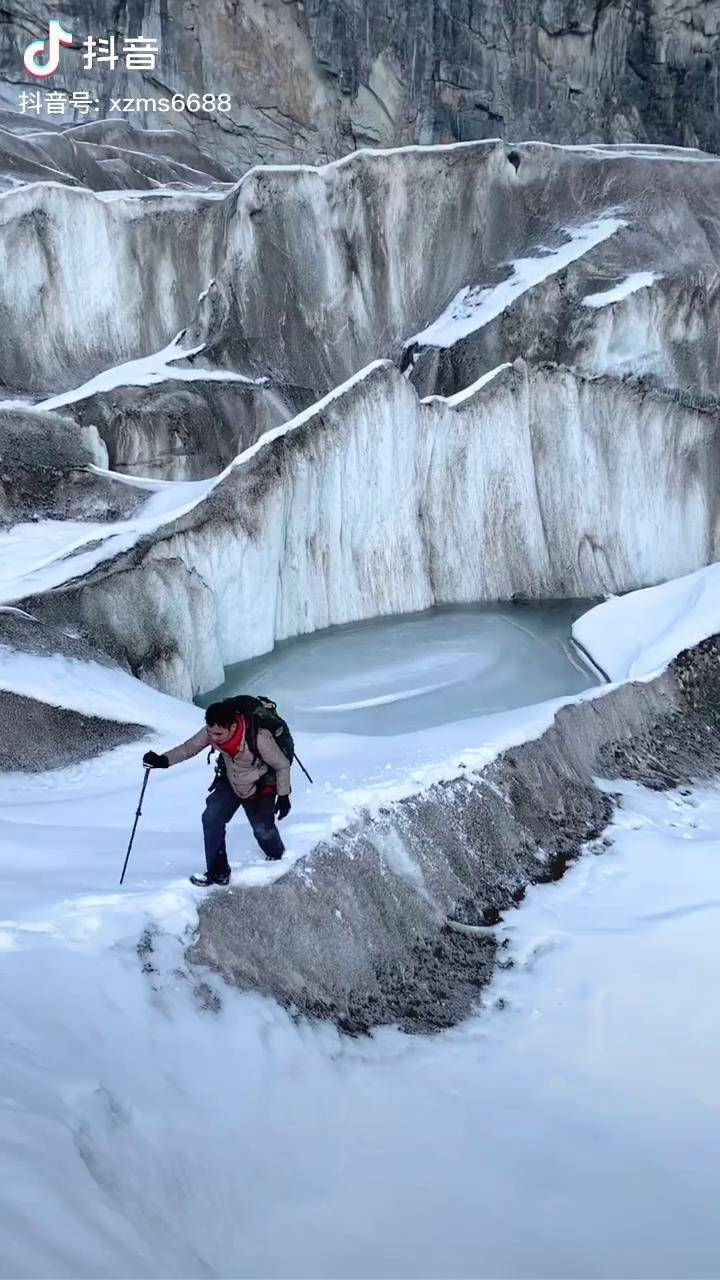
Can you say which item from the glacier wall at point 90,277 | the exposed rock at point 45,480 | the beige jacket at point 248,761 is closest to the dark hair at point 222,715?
the beige jacket at point 248,761

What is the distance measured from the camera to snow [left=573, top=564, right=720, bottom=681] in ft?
46.2

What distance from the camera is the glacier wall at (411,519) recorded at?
1417 centimetres

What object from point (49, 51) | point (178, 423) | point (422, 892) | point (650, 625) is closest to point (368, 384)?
point (178, 423)

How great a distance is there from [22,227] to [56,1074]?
22.9 metres

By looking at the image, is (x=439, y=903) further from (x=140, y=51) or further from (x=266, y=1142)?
(x=140, y=51)

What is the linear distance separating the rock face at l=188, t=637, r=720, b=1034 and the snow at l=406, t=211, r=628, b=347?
46.3 feet

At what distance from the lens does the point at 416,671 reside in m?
15.3

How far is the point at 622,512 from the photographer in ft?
68.1

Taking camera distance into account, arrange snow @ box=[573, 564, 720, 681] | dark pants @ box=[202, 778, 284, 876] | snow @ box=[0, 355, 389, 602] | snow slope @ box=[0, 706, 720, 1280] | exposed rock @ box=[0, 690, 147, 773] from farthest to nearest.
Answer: snow @ box=[573, 564, 720, 681], snow @ box=[0, 355, 389, 602], exposed rock @ box=[0, 690, 147, 773], dark pants @ box=[202, 778, 284, 876], snow slope @ box=[0, 706, 720, 1280]

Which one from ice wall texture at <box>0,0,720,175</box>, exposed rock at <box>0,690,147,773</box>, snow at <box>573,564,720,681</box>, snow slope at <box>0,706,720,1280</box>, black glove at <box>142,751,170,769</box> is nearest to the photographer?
snow slope at <box>0,706,720,1280</box>

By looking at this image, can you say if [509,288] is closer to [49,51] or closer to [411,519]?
[411,519]

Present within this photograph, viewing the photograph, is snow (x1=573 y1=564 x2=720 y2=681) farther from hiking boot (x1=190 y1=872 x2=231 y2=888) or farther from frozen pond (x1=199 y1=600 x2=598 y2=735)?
hiking boot (x1=190 y1=872 x2=231 y2=888)

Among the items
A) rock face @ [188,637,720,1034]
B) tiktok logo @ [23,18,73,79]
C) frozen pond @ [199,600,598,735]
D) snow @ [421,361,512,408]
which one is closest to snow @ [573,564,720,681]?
frozen pond @ [199,600,598,735]

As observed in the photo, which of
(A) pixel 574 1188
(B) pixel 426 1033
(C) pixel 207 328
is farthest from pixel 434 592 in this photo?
(A) pixel 574 1188
